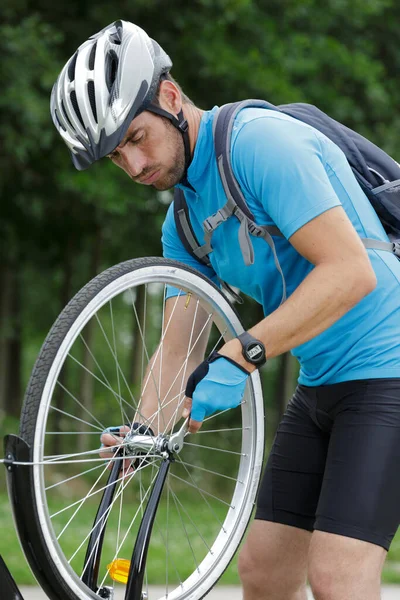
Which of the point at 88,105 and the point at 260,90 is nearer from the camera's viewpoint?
the point at 88,105

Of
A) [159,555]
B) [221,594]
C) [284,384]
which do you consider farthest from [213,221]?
[284,384]

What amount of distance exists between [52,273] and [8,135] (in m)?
4.73

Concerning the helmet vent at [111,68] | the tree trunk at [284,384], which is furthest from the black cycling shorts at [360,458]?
the tree trunk at [284,384]

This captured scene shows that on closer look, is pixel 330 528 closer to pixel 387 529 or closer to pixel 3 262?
pixel 387 529

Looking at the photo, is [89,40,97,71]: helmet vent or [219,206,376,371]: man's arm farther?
[89,40,97,71]: helmet vent

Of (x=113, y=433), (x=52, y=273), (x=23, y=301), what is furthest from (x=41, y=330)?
(x=113, y=433)

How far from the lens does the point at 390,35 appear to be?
12.4 meters

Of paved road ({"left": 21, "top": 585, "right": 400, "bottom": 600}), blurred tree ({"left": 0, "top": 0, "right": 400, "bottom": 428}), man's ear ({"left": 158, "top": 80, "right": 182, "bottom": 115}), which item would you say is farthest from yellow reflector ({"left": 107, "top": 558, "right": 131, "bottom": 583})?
blurred tree ({"left": 0, "top": 0, "right": 400, "bottom": 428})

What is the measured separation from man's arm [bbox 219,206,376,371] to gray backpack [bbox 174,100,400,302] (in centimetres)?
19

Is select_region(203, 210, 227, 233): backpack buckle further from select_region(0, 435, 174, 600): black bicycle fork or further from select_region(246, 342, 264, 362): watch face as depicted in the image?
select_region(0, 435, 174, 600): black bicycle fork

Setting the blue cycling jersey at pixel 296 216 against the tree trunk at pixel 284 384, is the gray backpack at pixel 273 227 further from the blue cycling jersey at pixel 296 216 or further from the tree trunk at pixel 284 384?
the tree trunk at pixel 284 384

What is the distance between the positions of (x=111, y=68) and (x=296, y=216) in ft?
1.92

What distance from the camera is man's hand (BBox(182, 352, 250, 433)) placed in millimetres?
2354

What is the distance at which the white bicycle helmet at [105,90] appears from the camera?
97.0 inches
